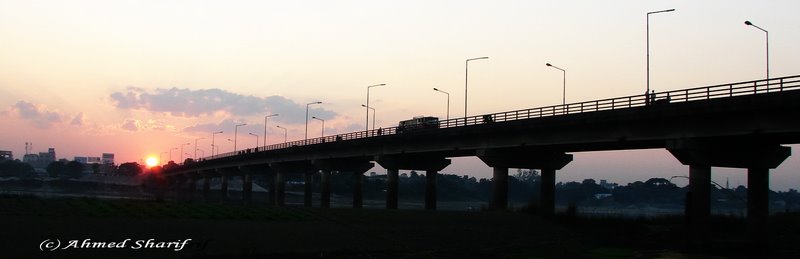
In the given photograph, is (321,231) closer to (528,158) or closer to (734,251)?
(734,251)

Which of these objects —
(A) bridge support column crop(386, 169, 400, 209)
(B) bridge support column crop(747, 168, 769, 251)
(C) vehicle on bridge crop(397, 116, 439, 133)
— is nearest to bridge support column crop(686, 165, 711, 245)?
(B) bridge support column crop(747, 168, 769, 251)

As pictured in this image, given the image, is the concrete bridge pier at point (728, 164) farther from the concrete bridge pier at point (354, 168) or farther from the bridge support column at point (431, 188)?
the concrete bridge pier at point (354, 168)

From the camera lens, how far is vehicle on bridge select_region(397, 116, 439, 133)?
8419 cm

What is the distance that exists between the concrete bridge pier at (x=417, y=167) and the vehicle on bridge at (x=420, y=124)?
324 cm

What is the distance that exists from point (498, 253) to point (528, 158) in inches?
1411

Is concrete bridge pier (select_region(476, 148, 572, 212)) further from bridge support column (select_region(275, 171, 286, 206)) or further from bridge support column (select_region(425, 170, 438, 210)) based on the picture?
bridge support column (select_region(275, 171, 286, 206))

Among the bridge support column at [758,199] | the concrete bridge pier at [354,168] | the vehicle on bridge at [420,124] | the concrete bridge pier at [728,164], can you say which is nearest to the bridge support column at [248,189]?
the concrete bridge pier at [354,168]

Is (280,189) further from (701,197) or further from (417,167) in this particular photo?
(701,197)

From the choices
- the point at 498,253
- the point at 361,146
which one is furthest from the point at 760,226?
the point at 361,146

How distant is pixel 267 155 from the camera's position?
5212 inches

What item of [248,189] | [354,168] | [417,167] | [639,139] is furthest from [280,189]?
[639,139]

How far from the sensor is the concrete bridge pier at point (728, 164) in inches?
1913

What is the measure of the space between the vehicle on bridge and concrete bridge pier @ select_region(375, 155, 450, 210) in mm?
3238

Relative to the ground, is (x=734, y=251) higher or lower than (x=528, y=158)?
lower
